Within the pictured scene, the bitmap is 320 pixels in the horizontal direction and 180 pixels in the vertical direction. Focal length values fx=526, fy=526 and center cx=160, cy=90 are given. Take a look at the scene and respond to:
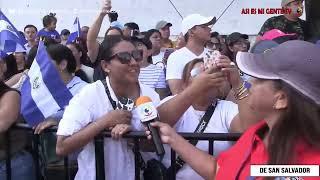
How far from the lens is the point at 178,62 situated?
566cm

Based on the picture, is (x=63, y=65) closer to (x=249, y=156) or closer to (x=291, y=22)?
(x=291, y=22)

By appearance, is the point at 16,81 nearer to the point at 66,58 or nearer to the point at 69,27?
the point at 66,58

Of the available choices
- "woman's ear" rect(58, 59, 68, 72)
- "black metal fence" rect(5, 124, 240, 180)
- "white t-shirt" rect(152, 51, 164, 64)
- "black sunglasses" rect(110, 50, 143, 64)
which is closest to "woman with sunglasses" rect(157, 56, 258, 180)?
"black metal fence" rect(5, 124, 240, 180)

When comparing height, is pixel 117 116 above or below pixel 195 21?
below

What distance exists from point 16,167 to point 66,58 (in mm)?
1322

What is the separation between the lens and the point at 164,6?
37.9ft

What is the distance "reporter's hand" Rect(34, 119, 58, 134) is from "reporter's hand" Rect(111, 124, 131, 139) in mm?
633

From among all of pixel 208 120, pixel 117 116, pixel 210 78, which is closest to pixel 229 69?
pixel 210 78

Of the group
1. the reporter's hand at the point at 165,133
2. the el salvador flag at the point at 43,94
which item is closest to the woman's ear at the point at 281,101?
the reporter's hand at the point at 165,133

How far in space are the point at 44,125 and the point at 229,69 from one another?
53.7 inches

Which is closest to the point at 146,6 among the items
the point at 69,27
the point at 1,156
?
the point at 69,27

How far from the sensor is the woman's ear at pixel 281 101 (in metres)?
2.06

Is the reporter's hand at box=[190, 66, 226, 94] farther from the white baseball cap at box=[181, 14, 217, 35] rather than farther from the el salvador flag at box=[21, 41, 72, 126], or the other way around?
the white baseball cap at box=[181, 14, 217, 35]
